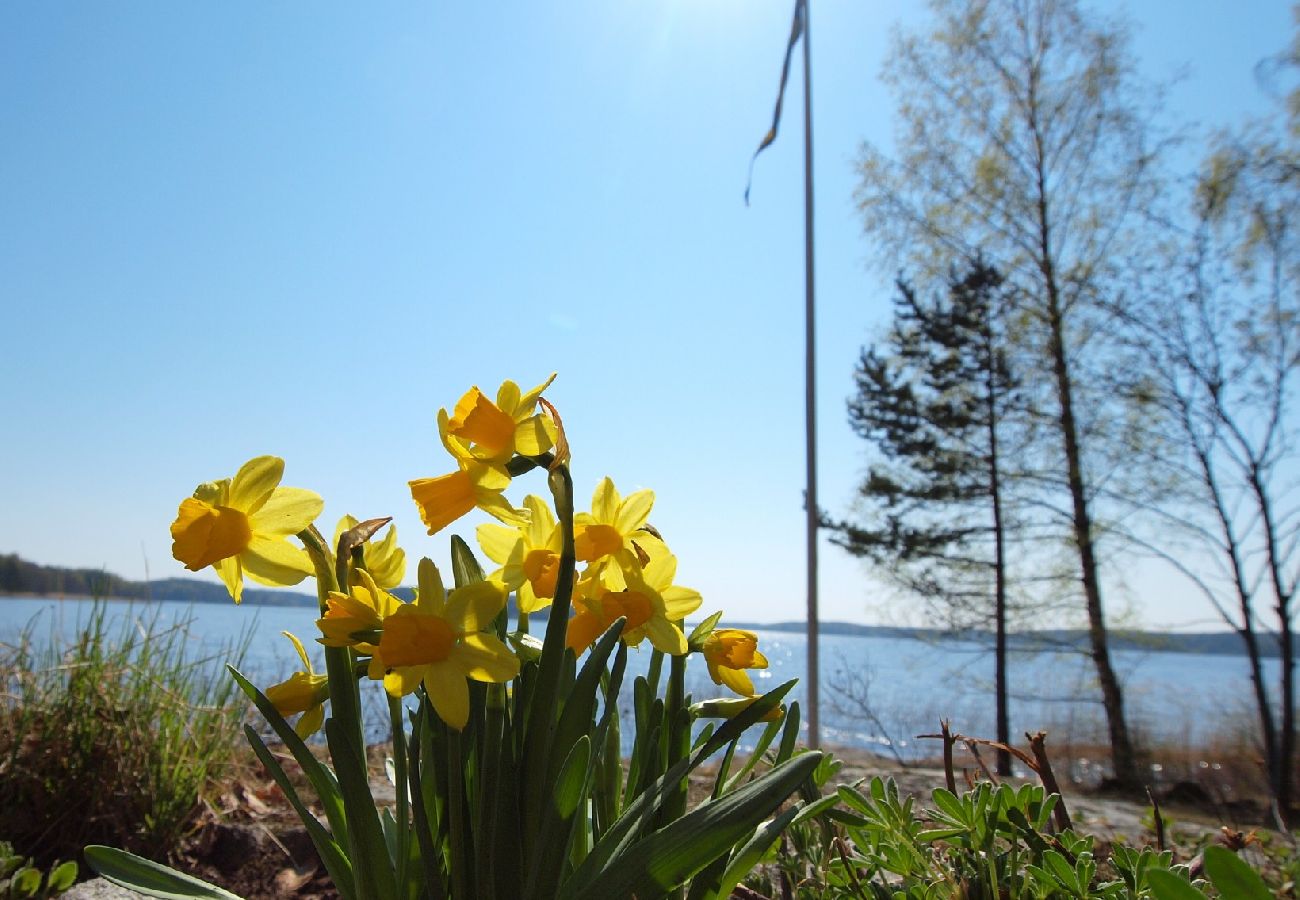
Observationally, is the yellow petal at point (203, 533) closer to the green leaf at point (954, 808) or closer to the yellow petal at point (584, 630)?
the yellow petal at point (584, 630)

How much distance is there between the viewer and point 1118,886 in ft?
2.01

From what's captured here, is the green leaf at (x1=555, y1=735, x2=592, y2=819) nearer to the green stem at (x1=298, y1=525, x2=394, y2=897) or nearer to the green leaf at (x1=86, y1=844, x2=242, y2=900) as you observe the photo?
the green stem at (x1=298, y1=525, x2=394, y2=897)

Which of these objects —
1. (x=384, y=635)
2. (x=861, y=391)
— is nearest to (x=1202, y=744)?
(x=861, y=391)

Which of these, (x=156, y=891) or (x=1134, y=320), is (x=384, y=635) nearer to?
(x=156, y=891)

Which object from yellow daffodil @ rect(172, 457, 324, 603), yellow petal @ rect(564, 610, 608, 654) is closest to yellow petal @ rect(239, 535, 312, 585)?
yellow daffodil @ rect(172, 457, 324, 603)

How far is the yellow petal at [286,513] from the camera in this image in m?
0.63

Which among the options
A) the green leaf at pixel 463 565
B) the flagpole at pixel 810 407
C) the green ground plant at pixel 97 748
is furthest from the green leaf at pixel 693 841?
the flagpole at pixel 810 407

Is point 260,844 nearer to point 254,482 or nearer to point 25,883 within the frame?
point 25,883

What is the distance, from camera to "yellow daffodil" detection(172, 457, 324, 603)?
0.60 m

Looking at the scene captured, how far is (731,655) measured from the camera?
72 cm

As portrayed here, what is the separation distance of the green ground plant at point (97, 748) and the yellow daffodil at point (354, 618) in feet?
3.38

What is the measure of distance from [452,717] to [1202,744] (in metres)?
8.36

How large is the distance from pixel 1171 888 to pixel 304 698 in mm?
624

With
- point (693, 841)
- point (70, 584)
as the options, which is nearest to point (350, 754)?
point (693, 841)
